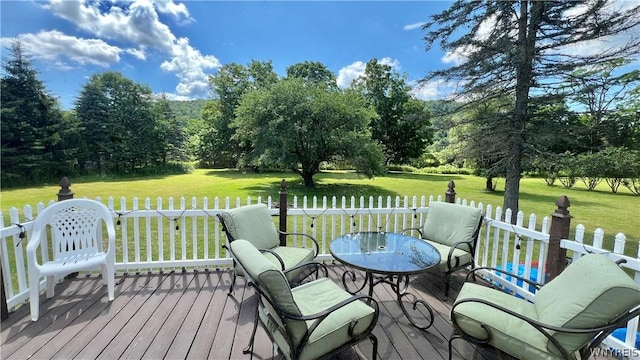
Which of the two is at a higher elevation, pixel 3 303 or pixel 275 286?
pixel 275 286

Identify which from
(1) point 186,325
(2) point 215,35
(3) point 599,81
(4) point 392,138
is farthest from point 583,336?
(4) point 392,138

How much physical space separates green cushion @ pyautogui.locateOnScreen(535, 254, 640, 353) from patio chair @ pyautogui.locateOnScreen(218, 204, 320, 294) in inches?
80.8

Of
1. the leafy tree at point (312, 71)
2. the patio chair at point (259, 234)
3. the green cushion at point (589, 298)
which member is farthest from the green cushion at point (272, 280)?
the leafy tree at point (312, 71)

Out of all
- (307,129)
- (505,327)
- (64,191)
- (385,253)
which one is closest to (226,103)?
(307,129)

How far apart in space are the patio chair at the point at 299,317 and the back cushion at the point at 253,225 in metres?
1.10

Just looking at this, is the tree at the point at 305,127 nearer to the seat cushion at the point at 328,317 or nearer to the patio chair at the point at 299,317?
the seat cushion at the point at 328,317

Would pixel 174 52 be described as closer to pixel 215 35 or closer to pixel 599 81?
pixel 215 35

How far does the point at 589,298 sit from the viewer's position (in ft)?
5.21

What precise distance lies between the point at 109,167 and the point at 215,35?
1923cm

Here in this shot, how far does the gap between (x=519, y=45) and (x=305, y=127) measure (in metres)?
7.46

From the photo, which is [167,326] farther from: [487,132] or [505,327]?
[487,132]

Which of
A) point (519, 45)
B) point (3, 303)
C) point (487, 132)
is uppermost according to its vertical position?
point (519, 45)

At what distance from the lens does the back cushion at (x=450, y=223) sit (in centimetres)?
333

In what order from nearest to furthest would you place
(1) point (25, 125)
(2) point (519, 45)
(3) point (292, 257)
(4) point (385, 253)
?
(4) point (385, 253)
(3) point (292, 257)
(2) point (519, 45)
(1) point (25, 125)
